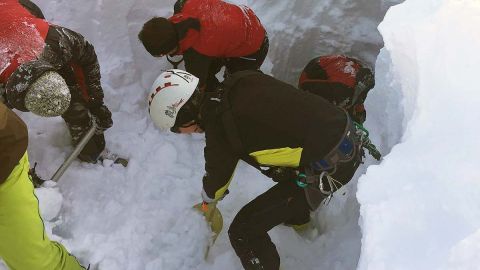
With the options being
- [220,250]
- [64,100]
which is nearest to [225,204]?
[220,250]

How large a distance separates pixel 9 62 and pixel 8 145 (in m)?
0.72

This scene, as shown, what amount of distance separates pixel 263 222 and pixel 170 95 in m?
0.85

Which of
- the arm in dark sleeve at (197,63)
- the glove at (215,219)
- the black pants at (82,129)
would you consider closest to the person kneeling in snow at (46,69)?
the black pants at (82,129)

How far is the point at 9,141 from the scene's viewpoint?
72.1 inches

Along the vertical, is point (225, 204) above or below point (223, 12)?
below

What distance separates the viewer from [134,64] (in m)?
3.84

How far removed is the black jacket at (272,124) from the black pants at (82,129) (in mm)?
1020

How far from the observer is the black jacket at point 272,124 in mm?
2227

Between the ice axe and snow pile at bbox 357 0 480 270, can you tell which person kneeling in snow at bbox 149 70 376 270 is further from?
the ice axe

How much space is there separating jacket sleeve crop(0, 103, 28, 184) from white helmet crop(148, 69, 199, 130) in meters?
0.76

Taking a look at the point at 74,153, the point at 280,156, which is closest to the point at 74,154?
the point at 74,153

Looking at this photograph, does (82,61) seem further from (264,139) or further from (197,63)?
(264,139)

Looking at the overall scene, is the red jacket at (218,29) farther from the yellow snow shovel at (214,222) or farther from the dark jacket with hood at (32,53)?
the yellow snow shovel at (214,222)

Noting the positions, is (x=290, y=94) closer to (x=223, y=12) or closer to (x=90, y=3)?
(x=223, y=12)
